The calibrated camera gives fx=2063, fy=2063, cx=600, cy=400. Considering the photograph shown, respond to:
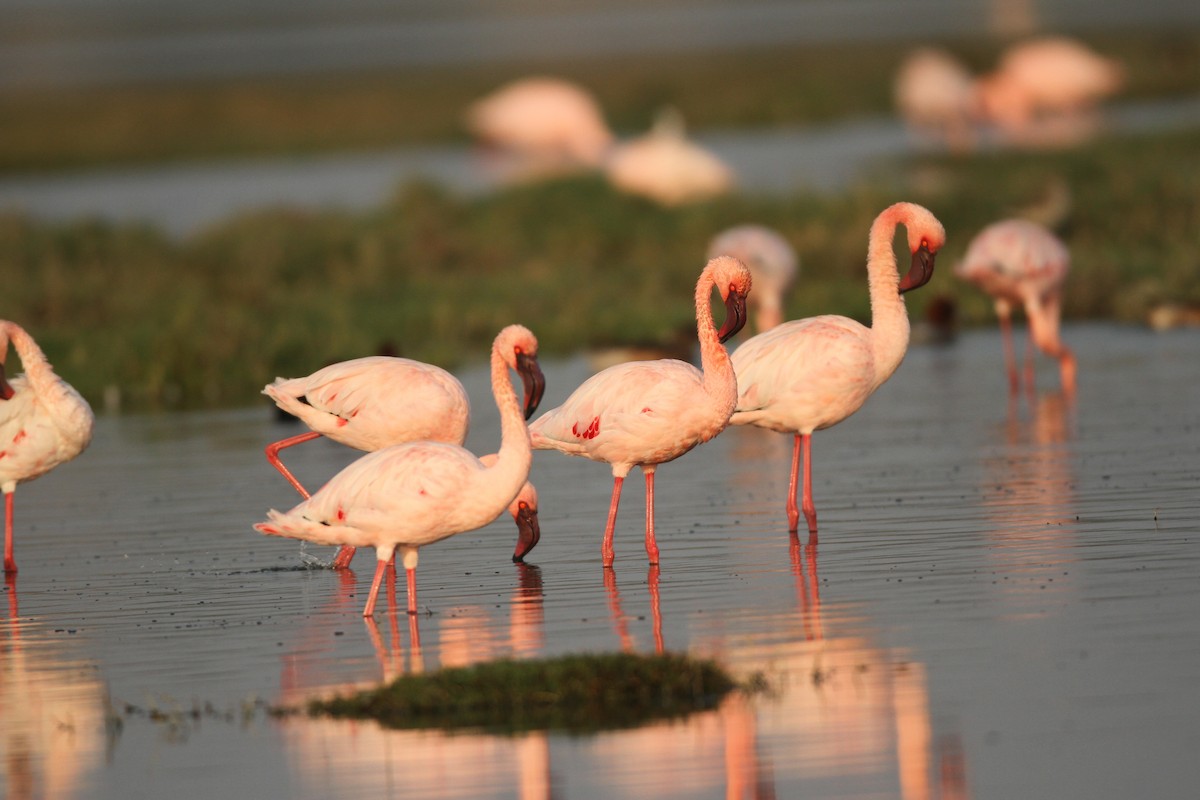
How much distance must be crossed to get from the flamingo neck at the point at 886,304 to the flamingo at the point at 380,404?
2283 mm

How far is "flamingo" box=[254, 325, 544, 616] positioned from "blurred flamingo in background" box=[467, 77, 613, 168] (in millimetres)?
31684

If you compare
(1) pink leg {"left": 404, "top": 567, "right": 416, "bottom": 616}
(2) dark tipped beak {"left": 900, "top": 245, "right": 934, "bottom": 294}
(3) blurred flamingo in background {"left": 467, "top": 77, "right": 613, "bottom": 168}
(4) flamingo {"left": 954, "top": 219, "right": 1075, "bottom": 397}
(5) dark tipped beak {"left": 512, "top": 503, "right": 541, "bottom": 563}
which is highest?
(3) blurred flamingo in background {"left": 467, "top": 77, "right": 613, "bottom": 168}

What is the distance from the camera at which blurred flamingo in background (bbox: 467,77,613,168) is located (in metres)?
42.4

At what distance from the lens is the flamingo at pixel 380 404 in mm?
12359

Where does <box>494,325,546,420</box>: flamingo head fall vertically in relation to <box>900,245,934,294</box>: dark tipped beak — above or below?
below

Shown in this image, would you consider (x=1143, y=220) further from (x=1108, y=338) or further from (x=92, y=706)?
(x=92, y=706)

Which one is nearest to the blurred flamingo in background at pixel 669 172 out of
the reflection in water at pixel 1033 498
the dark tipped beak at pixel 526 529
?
the reflection in water at pixel 1033 498

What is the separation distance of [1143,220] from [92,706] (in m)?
20.1

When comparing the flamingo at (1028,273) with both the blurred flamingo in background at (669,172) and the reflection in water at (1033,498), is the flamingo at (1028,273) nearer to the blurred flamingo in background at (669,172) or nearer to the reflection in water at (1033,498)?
the reflection in water at (1033,498)

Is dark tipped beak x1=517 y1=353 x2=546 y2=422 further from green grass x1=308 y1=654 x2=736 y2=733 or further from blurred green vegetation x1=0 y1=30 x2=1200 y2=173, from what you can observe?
blurred green vegetation x1=0 y1=30 x2=1200 y2=173

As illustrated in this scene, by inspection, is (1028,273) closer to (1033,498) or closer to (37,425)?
(1033,498)

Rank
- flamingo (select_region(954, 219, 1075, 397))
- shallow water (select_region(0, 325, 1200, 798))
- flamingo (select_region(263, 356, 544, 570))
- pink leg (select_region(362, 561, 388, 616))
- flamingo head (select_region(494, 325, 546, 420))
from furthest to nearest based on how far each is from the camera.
Answer: flamingo (select_region(954, 219, 1075, 397)) < flamingo (select_region(263, 356, 544, 570)) < flamingo head (select_region(494, 325, 546, 420)) < pink leg (select_region(362, 561, 388, 616)) < shallow water (select_region(0, 325, 1200, 798))

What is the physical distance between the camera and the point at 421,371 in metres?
12.5

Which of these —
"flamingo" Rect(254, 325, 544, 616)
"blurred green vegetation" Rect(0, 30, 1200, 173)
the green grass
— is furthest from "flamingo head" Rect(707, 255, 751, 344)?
"blurred green vegetation" Rect(0, 30, 1200, 173)
